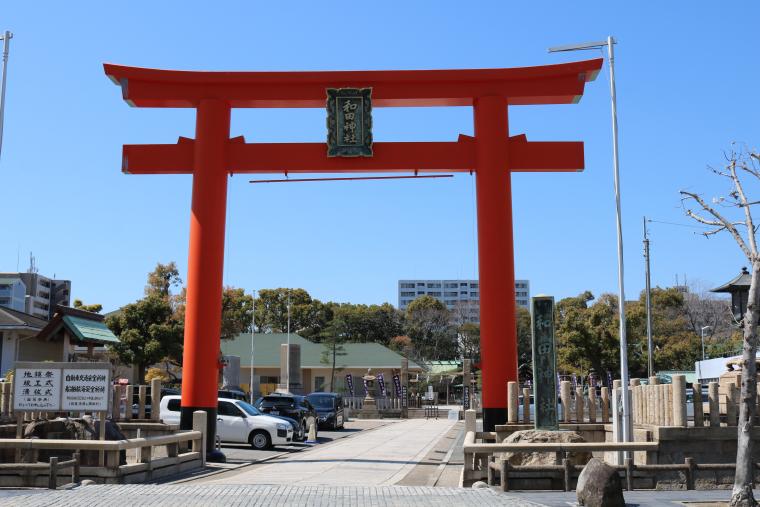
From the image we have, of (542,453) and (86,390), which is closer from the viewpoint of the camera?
(542,453)

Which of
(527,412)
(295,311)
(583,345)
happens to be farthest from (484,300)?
(295,311)

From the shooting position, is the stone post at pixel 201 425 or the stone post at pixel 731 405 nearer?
the stone post at pixel 731 405

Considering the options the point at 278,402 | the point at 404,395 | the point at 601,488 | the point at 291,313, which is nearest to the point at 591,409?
the point at 601,488

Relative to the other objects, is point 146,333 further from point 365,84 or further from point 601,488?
point 601,488

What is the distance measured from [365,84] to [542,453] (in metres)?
9.96

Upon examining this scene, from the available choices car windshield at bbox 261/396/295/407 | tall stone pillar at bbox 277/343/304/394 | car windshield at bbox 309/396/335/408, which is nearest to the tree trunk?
car windshield at bbox 261/396/295/407

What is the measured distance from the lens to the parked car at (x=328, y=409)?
118 ft

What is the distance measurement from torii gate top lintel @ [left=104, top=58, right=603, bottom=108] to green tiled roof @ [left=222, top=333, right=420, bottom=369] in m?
42.3

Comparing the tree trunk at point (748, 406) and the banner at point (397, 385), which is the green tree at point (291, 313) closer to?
the banner at point (397, 385)

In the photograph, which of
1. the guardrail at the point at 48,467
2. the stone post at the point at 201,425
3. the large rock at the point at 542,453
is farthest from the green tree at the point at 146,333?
the large rock at the point at 542,453

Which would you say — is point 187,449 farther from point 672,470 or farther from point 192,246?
point 672,470

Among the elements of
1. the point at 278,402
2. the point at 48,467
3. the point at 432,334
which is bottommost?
the point at 48,467

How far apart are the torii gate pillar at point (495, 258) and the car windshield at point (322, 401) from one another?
64.6ft

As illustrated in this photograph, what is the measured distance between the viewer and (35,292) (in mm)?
106438
